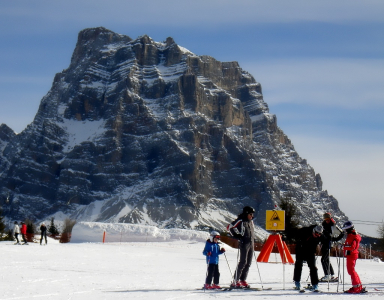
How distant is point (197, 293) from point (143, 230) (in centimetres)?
3274

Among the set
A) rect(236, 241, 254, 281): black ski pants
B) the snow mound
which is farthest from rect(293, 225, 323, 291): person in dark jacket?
the snow mound

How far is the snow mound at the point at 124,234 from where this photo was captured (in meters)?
41.8

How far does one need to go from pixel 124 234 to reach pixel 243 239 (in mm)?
30765

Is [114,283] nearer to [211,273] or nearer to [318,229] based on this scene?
[211,273]

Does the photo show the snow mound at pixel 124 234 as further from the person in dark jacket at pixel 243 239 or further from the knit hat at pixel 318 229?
the knit hat at pixel 318 229

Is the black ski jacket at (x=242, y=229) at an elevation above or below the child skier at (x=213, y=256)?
above

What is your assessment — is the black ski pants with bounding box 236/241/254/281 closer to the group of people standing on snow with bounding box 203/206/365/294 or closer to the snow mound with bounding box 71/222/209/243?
the group of people standing on snow with bounding box 203/206/365/294

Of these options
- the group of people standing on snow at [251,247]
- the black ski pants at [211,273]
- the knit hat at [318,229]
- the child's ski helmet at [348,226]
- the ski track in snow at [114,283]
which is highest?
the child's ski helmet at [348,226]

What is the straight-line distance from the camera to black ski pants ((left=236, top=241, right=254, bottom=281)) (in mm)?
13078

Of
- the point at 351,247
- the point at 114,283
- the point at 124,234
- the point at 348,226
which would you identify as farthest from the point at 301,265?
the point at 124,234

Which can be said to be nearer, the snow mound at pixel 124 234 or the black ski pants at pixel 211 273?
the black ski pants at pixel 211 273

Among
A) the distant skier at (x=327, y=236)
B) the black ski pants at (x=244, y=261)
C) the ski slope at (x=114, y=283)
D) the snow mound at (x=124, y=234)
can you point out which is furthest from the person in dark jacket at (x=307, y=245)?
the snow mound at (x=124, y=234)

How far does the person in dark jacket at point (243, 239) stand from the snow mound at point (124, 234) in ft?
91.9

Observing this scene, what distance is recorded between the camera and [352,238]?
12.9m
